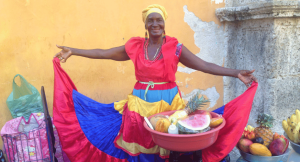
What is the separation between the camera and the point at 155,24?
2648 mm

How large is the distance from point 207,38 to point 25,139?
3355 mm

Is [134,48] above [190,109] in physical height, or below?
above

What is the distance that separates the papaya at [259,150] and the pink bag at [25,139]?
2.27 m

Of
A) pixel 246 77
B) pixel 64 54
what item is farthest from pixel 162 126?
pixel 64 54

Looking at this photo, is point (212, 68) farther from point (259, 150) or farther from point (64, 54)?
point (64, 54)

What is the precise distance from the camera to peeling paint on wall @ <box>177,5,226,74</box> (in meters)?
4.22

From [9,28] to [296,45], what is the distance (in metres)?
4.30

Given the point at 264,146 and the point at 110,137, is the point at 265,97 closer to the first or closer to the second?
the point at 264,146

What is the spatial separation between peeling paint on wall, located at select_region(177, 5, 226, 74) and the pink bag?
248 cm

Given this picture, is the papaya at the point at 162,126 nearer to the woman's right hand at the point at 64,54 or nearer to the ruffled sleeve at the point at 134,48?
the ruffled sleeve at the point at 134,48

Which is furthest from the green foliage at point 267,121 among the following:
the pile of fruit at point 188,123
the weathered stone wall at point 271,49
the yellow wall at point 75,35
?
the yellow wall at point 75,35


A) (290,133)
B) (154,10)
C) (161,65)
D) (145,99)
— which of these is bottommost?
(290,133)

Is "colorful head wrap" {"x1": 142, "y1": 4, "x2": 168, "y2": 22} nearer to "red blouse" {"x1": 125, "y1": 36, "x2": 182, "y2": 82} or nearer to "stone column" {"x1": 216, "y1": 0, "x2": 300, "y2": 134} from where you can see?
"red blouse" {"x1": 125, "y1": 36, "x2": 182, "y2": 82}

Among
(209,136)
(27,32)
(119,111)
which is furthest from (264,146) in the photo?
(27,32)
